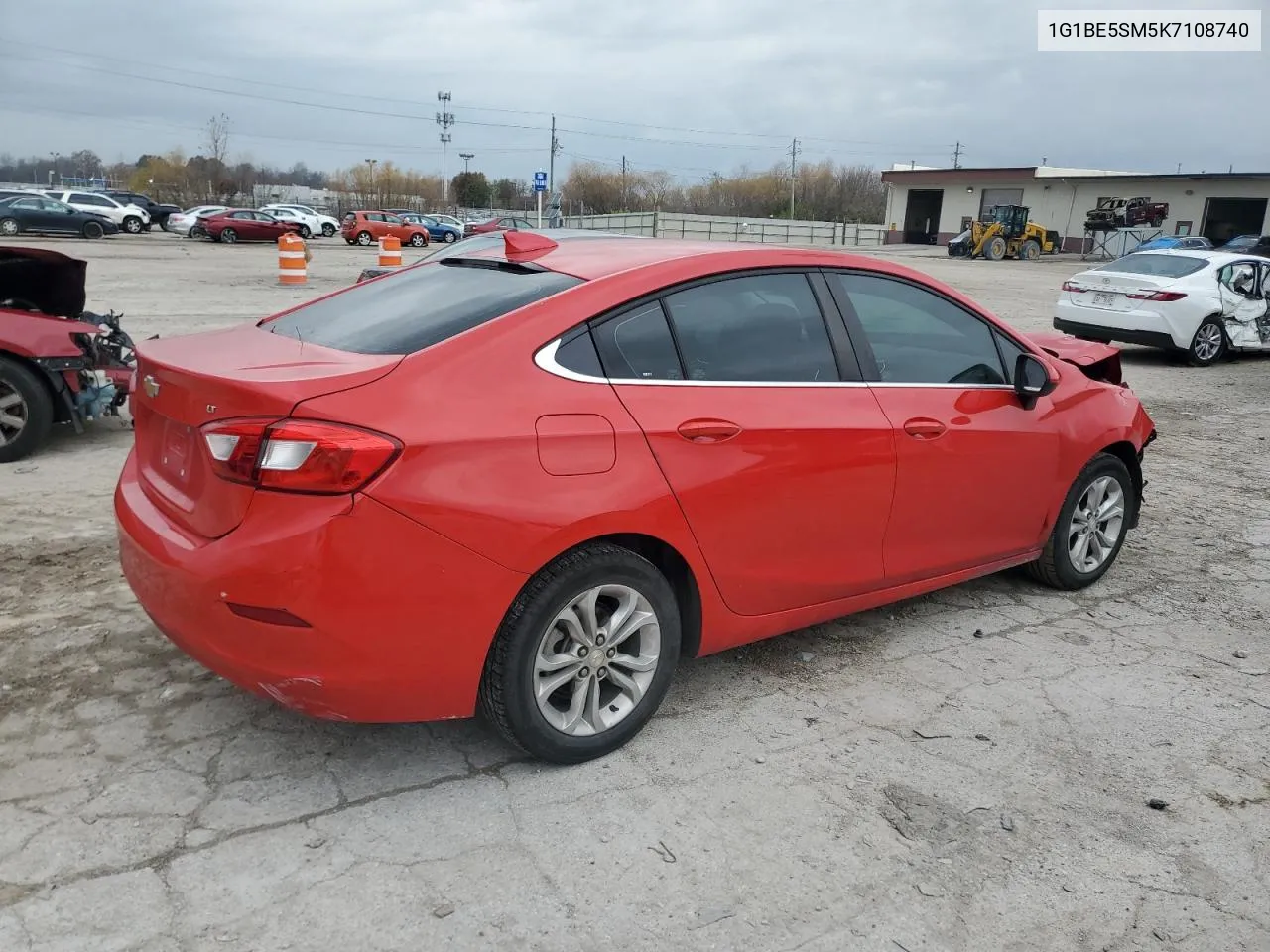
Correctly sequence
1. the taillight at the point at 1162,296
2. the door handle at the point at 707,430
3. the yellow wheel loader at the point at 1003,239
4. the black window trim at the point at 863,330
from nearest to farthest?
the door handle at the point at 707,430 → the black window trim at the point at 863,330 → the taillight at the point at 1162,296 → the yellow wheel loader at the point at 1003,239

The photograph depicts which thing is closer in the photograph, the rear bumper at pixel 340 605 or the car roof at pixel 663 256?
the rear bumper at pixel 340 605

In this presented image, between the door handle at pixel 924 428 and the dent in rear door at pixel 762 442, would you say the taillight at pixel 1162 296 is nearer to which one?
the door handle at pixel 924 428

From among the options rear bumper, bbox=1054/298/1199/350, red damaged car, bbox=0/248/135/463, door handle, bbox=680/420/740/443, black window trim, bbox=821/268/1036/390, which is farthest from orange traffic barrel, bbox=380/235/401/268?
door handle, bbox=680/420/740/443

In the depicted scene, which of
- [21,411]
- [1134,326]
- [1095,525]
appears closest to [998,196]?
[1134,326]

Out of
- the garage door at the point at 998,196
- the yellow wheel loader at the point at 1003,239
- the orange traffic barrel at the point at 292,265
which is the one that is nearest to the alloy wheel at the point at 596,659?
the orange traffic barrel at the point at 292,265

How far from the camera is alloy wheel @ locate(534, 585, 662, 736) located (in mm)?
2949

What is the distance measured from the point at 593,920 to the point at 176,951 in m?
0.97

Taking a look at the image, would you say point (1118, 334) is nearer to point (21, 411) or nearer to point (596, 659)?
point (596, 659)

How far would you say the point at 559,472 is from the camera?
2.80m

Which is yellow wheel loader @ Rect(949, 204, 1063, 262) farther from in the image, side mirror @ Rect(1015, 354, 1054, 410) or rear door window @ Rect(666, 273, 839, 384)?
rear door window @ Rect(666, 273, 839, 384)

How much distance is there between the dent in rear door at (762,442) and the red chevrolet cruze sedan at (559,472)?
0.01 m

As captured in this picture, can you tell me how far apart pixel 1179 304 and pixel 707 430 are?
12319 mm

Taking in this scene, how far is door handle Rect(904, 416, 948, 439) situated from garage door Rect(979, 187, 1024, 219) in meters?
64.5

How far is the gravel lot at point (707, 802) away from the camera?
8.04ft
